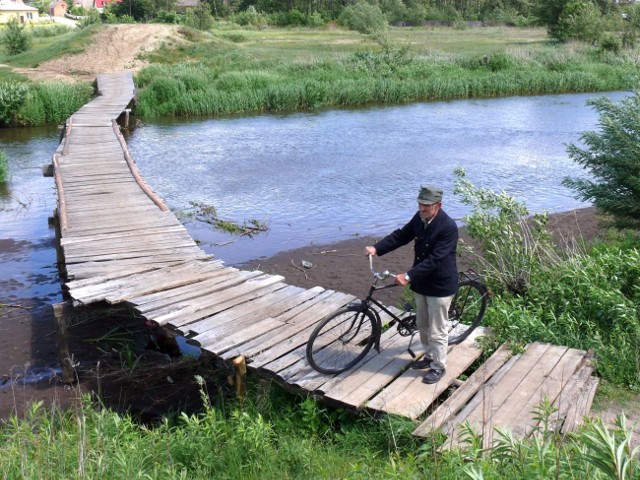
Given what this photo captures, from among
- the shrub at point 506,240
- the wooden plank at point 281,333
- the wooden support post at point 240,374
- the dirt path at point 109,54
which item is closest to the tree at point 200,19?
the dirt path at point 109,54

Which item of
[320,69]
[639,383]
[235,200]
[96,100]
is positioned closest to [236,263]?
[235,200]

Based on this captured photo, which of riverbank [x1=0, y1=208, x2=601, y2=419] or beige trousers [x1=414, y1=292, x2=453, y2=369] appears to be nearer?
beige trousers [x1=414, y1=292, x2=453, y2=369]

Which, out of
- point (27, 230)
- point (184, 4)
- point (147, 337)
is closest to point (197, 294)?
point (147, 337)

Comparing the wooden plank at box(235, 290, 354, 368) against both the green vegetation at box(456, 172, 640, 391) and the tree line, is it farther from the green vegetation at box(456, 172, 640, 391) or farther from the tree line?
the tree line

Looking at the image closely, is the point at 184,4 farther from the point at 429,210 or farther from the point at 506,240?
the point at 429,210

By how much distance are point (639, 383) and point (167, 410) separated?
4.96m

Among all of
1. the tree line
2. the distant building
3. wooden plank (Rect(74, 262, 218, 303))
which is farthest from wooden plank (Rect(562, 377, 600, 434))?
the distant building

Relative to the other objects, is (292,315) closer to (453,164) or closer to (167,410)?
(167,410)

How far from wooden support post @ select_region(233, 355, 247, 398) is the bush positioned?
54.7m

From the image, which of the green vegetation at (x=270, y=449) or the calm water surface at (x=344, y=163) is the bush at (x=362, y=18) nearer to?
the calm water surface at (x=344, y=163)

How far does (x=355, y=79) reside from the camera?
3388cm

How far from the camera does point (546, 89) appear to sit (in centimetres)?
3528

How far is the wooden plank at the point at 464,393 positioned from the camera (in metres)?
5.85

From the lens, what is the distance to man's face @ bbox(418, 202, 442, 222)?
20.4ft
